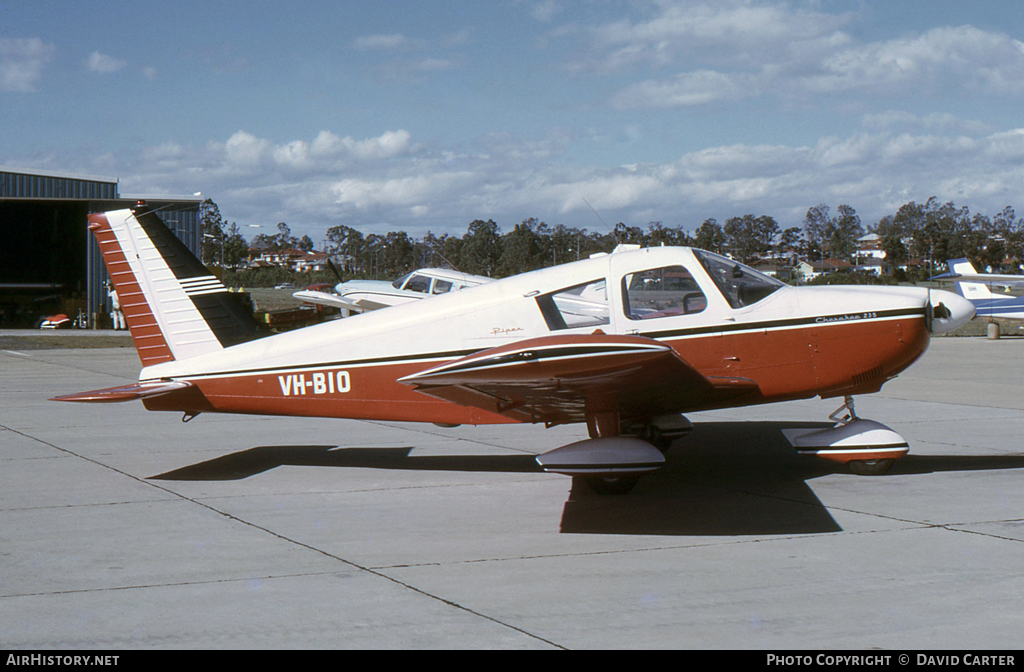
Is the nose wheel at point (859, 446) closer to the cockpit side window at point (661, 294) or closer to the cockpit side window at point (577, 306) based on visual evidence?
the cockpit side window at point (661, 294)

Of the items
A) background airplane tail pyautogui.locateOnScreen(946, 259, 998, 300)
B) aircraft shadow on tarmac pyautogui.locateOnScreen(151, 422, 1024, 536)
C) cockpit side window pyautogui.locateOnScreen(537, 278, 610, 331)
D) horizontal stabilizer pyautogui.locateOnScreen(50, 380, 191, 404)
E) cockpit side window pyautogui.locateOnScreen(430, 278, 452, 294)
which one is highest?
background airplane tail pyautogui.locateOnScreen(946, 259, 998, 300)

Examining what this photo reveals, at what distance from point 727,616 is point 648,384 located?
2549 millimetres

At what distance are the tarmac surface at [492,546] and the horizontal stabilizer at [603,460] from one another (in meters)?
0.28

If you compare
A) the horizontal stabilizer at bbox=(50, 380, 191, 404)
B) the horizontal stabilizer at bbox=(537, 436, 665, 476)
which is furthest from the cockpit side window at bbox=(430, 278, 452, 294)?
the horizontal stabilizer at bbox=(537, 436, 665, 476)

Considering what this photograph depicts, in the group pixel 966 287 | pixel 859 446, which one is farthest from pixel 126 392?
pixel 966 287

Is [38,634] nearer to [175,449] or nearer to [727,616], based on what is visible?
[727,616]

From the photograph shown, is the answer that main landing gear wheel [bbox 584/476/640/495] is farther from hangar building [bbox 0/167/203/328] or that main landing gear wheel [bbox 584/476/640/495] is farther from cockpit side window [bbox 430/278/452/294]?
hangar building [bbox 0/167/203/328]

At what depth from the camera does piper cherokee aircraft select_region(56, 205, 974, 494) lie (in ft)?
23.1

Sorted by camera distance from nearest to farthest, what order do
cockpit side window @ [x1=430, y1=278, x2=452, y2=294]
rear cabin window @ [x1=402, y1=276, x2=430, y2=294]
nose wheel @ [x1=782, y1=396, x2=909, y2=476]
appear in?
nose wheel @ [x1=782, y1=396, x2=909, y2=476]
cockpit side window @ [x1=430, y1=278, x2=452, y2=294]
rear cabin window @ [x1=402, y1=276, x2=430, y2=294]

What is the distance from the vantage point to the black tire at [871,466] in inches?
297

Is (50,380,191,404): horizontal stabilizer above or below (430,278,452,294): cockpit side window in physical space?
below

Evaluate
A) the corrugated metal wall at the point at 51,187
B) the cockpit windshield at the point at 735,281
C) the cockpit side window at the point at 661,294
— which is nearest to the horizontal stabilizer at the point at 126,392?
the cockpit side window at the point at 661,294

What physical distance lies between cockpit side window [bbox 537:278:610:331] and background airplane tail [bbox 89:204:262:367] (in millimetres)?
2890
